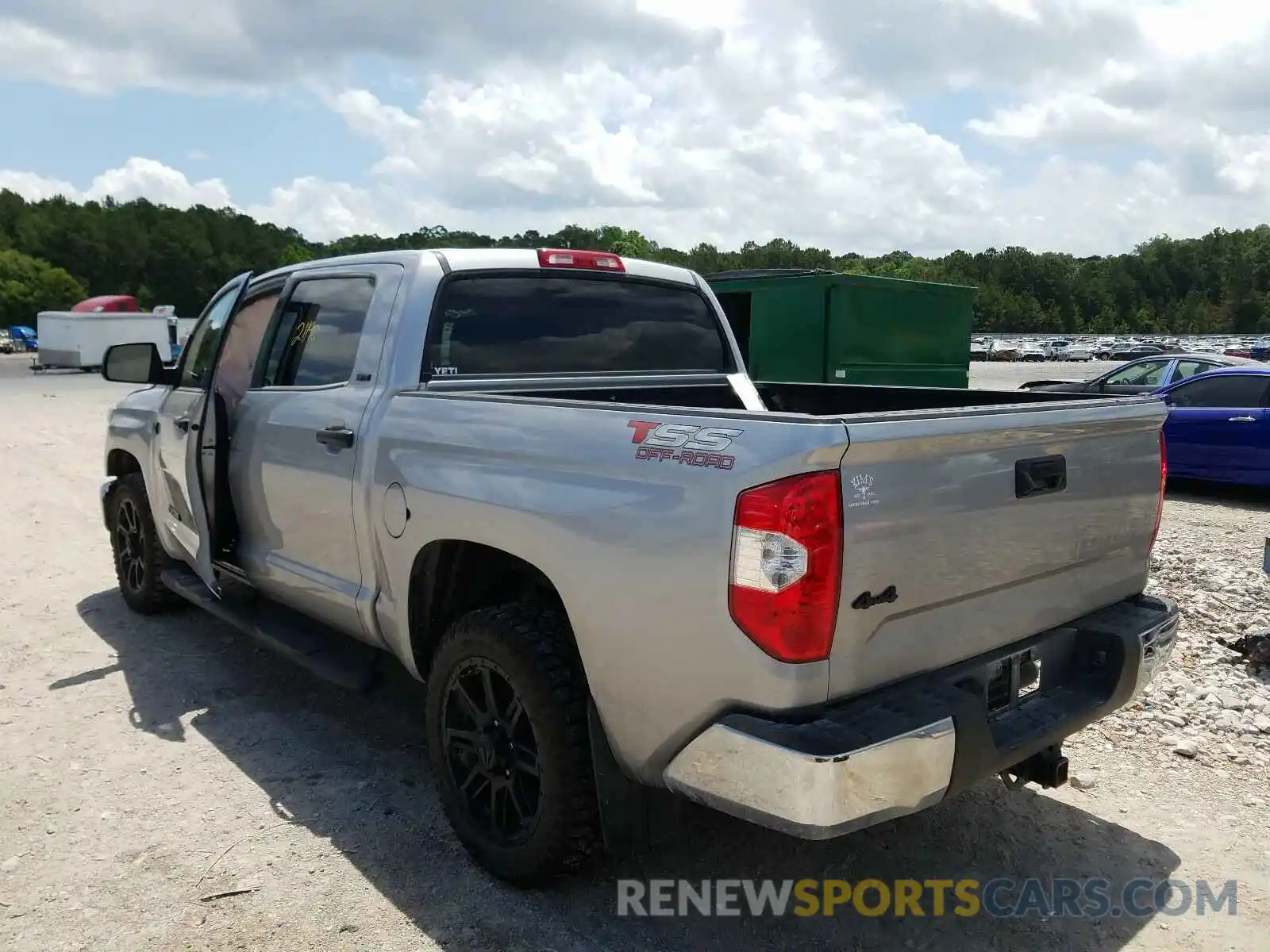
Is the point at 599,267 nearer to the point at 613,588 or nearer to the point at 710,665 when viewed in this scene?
the point at 613,588

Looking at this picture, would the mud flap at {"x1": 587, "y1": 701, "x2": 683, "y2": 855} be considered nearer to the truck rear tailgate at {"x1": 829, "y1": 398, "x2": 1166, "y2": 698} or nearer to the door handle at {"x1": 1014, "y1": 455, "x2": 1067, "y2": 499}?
the truck rear tailgate at {"x1": 829, "y1": 398, "x2": 1166, "y2": 698}

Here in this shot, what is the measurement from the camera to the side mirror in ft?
17.4

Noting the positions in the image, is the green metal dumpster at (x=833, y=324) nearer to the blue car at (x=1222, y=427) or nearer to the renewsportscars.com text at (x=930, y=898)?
the blue car at (x=1222, y=427)

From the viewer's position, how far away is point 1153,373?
42.3 feet

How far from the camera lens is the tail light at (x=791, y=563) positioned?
224 cm

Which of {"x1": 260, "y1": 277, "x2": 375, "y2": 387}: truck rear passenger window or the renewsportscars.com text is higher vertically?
{"x1": 260, "y1": 277, "x2": 375, "y2": 387}: truck rear passenger window

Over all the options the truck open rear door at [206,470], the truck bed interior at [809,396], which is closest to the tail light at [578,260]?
the truck bed interior at [809,396]

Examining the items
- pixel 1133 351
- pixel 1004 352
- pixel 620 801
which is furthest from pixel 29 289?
pixel 620 801

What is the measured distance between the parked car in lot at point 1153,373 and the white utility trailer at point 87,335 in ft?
104

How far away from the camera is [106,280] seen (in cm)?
10262

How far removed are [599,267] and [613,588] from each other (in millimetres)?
2108

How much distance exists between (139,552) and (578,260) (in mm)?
3446

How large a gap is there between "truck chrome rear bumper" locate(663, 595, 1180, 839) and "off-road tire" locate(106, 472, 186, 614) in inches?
167

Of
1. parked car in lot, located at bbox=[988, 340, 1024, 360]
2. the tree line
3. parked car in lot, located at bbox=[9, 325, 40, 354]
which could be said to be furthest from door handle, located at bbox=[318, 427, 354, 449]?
the tree line
